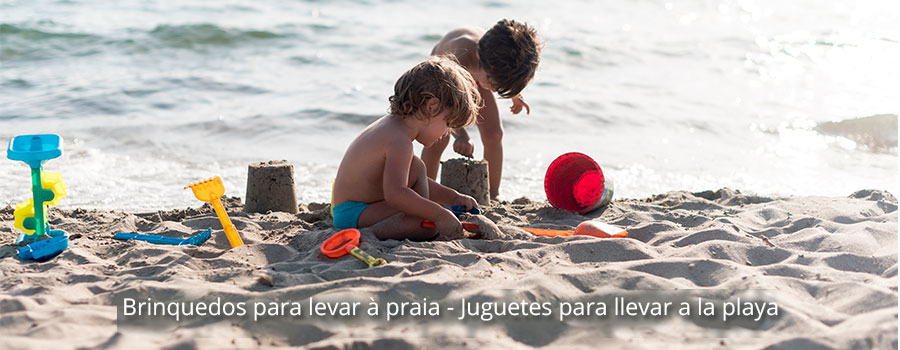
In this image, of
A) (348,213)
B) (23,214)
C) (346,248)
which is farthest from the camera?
(348,213)

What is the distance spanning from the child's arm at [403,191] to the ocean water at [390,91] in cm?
209

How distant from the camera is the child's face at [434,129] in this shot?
363cm

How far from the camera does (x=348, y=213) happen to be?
3729mm

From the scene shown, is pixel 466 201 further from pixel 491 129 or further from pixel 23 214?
pixel 23 214

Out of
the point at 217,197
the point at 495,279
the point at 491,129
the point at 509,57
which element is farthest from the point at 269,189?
the point at 495,279

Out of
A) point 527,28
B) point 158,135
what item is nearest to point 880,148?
point 527,28

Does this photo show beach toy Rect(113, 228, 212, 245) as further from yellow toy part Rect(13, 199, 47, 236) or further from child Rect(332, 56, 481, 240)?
child Rect(332, 56, 481, 240)

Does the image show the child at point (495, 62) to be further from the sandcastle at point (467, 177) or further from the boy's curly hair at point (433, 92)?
the boy's curly hair at point (433, 92)

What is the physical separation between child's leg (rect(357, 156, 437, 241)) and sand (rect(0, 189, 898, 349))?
12cm

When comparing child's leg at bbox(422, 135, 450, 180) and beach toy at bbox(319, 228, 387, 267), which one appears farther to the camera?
child's leg at bbox(422, 135, 450, 180)

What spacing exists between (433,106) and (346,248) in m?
0.84

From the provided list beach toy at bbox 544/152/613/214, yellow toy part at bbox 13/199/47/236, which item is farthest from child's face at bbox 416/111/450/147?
yellow toy part at bbox 13/199/47/236

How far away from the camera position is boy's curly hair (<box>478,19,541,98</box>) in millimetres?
4332

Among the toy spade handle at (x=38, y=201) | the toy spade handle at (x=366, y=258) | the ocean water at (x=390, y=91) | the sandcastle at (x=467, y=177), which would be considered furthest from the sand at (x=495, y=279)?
the ocean water at (x=390, y=91)
